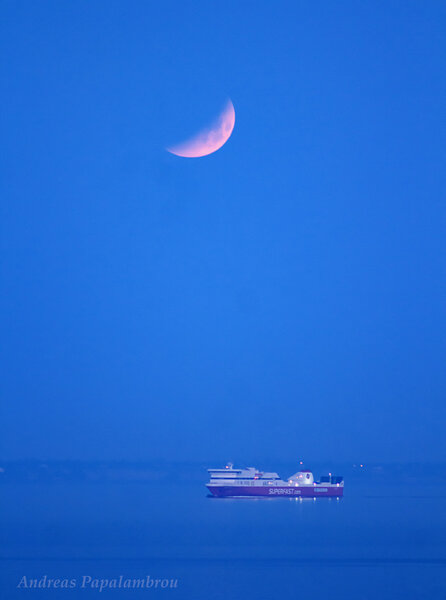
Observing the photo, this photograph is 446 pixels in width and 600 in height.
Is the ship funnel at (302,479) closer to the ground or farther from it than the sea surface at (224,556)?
farther from it

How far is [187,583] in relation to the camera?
33438 millimetres

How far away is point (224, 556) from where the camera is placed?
41156mm

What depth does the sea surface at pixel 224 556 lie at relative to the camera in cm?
3212

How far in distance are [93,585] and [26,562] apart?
7.96 m

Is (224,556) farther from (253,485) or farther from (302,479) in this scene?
(302,479)

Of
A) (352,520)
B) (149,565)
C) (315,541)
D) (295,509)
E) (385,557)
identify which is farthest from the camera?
(295,509)

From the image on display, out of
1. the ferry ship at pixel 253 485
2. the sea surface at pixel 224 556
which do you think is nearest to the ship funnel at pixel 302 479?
the ferry ship at pixel 253 485

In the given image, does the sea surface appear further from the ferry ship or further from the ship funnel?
the ship funnel

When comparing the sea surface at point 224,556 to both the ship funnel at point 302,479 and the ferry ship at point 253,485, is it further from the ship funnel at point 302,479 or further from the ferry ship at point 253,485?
the ship funnel at point 302,479

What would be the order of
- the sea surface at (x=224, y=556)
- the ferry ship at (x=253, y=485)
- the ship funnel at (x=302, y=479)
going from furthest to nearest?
the ship funnel at (x=302, y=479), the ferry ship at (x=253, y=485), the sea surface at (x=224, y=556)

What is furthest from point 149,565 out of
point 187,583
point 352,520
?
point 352,520

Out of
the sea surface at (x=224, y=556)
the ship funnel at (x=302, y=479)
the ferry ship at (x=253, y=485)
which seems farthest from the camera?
the ship funnel at (x=302, y=479)

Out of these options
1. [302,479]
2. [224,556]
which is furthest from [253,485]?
[224,556]

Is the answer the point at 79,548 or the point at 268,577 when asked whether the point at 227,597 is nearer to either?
the point at 268,577
